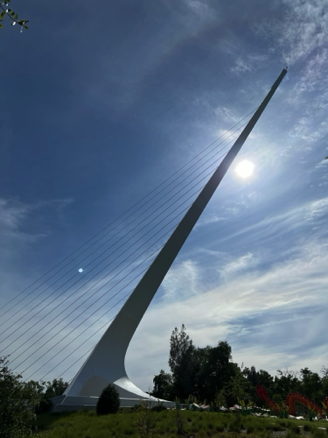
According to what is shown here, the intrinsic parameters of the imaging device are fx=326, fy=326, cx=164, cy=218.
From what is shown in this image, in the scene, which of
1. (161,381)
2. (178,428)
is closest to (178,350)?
(161,381)

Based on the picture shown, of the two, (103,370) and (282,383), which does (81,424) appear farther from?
(282,383)

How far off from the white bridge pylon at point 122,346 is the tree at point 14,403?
959 cm

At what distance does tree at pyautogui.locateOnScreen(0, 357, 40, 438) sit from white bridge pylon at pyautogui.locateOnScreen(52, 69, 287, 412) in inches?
378

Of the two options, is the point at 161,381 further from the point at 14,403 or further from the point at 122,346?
the point at 14,403

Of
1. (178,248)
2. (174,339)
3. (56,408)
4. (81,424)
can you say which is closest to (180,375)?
(174,339)

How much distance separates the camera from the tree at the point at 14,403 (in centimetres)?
615

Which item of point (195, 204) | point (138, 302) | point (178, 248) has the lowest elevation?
point (138, 302)

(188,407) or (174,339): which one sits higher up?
(174,339)

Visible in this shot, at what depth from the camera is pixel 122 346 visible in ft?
63.8

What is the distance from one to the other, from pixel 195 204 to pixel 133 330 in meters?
10.9

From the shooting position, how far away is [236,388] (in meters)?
16.6

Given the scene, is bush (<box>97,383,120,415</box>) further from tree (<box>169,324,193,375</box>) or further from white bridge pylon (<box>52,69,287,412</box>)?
tree (<box>169,324,193,375</box>)

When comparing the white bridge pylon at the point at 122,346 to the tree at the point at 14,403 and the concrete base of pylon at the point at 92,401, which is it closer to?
the concrete base of pylon at the point at 92,401

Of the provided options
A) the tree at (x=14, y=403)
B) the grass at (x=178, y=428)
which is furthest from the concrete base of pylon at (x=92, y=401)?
the tree at (x=14, y=403)
